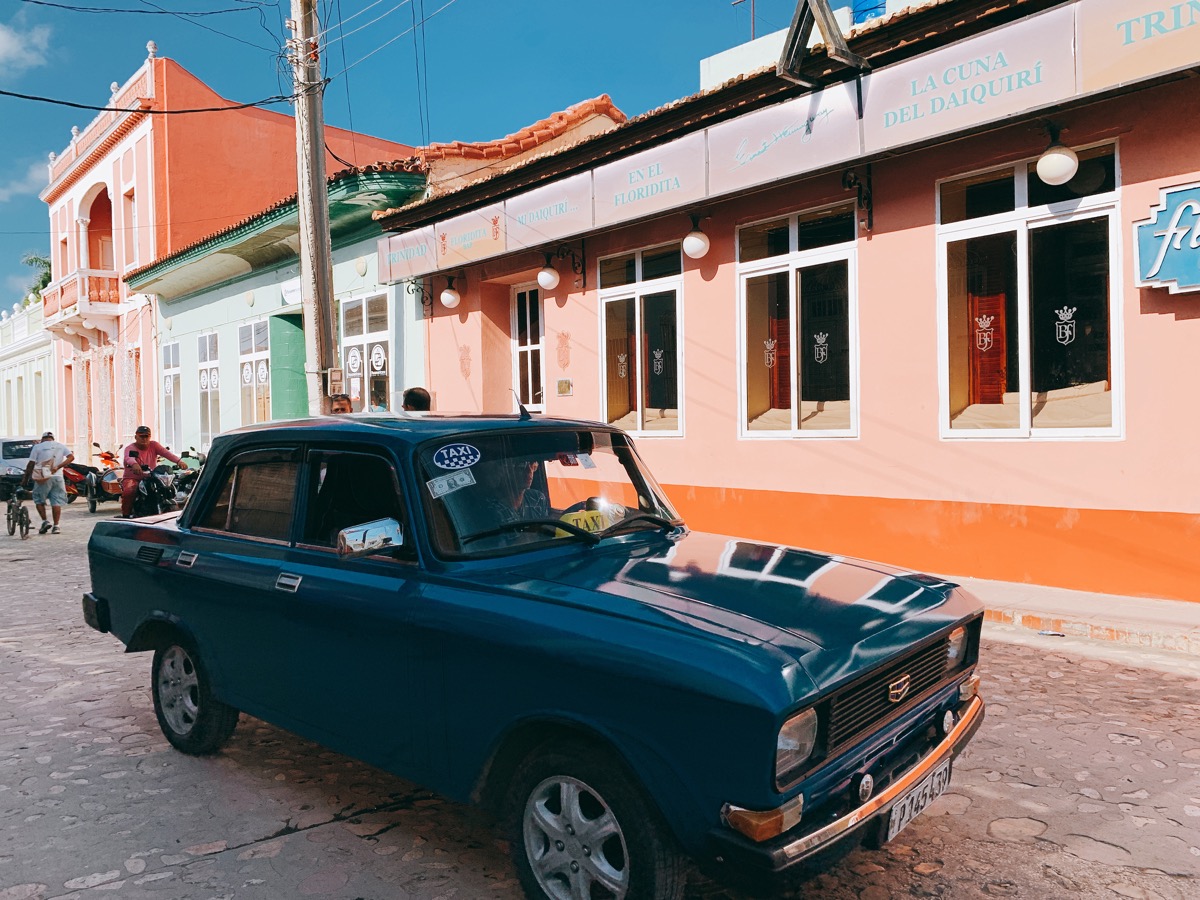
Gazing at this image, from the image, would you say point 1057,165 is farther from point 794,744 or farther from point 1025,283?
point 794,744

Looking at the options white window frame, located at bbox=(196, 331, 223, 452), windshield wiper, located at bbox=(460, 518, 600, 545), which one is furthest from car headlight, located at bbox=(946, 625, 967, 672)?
white window frame, located at bbox=(196, 331, 223, 452)

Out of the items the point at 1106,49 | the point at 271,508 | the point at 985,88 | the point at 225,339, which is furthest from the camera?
the point at 225,339

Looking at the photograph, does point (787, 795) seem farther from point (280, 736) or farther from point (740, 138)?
point (740, 138)

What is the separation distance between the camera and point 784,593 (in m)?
3.01

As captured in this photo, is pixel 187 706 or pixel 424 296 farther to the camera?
pixel 424 296

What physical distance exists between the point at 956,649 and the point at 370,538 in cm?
211

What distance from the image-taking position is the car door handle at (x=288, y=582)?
3672mm

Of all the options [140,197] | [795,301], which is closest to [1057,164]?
[795,301]

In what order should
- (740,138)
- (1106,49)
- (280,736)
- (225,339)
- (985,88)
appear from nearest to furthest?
(280,736)
(1106,49)
(985,88)
(740,138)
(225,339)

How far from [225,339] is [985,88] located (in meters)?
17.5

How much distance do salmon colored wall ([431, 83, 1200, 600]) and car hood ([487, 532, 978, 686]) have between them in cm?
456

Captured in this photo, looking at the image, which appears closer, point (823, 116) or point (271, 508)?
point (271, 508)

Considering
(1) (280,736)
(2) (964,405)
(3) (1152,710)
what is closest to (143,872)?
(1) (280,736)

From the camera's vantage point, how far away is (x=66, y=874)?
3.29 m
